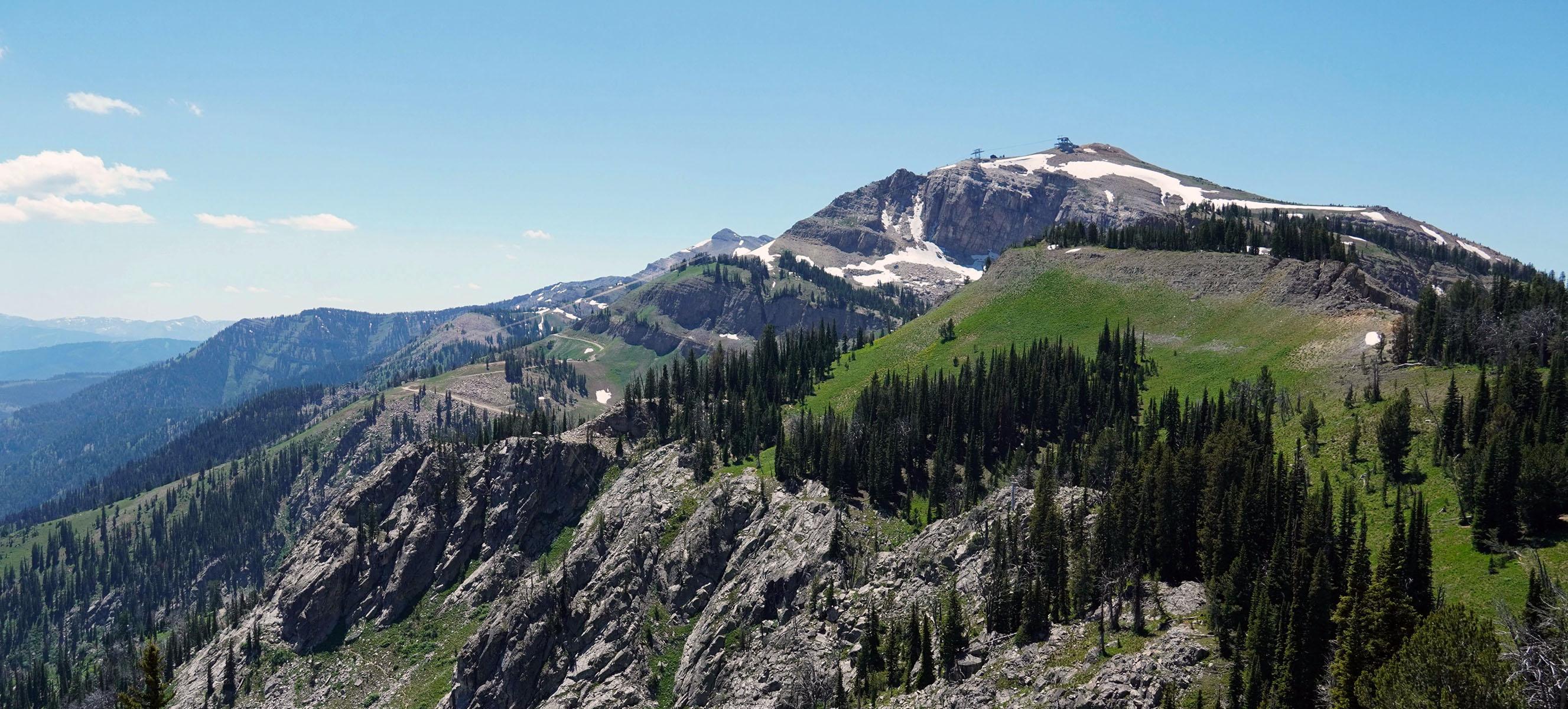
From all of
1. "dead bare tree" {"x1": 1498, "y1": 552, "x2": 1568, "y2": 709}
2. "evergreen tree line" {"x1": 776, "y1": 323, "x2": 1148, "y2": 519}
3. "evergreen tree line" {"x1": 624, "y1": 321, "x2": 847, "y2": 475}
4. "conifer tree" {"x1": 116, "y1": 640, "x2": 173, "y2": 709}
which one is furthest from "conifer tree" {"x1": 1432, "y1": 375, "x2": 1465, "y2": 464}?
"conifer tree" {"x1": 116, "y1": 640, "x2": 173, "y2": 709}

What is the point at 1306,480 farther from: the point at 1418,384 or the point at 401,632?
the point at 401,632

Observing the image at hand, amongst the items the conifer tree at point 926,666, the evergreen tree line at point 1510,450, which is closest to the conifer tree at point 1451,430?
the evergreen tree line at point 1510,450

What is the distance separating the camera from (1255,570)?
239ft

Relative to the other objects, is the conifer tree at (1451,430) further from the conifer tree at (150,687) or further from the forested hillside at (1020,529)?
the conifer tree at (150,687)

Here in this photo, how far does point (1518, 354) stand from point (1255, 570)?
60.8 metres

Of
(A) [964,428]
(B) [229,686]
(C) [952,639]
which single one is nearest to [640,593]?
(A) [964,428]

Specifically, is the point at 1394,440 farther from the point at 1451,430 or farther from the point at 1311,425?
the point at 1311,425

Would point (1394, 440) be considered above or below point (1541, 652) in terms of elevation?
above

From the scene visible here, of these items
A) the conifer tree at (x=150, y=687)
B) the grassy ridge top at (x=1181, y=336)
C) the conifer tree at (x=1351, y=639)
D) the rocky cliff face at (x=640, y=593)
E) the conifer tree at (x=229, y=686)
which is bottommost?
the conifer tree at (x=229, y=686)

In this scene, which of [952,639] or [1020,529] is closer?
[952,639]

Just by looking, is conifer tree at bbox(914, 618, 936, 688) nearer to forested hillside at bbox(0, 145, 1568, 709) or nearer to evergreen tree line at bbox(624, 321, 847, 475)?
forested hillside at bbox(0, 145, 1568, 709)

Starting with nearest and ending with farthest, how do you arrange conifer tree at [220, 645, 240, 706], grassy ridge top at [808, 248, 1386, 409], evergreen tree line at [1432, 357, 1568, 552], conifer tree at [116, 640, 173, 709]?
1. conifer tree at [116, 640, 173, 709]
2. evergreen tree line at [1432, 357, 1568, 552]
3. grassy ridge top at [808, 248, 1386, 409]
4. conifer tree at [220, 645, 240, 706]

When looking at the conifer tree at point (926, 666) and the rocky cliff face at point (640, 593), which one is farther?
the conifer tree at point (926, 666)

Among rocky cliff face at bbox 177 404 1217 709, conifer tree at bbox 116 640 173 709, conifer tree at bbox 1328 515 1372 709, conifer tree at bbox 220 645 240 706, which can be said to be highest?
conifer tree at bbox 116 640 173 709
